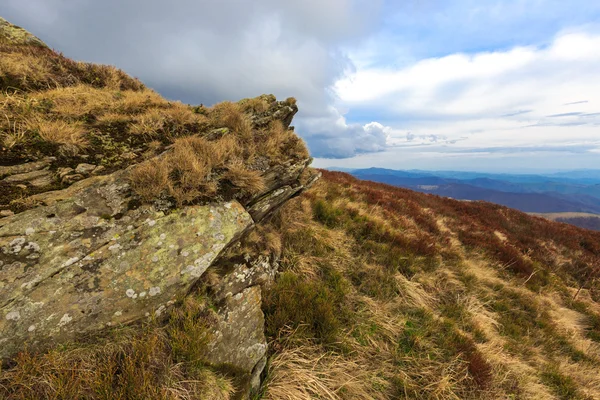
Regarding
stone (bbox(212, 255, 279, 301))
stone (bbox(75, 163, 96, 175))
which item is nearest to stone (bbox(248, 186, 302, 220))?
stone (bbox(212, 255, 279, 301))

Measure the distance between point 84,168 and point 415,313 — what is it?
7.50m

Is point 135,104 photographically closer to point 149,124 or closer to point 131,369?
point 149,124

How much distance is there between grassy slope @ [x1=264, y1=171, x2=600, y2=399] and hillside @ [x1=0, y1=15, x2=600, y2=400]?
41 millimetres

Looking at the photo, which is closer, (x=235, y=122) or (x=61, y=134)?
(x=61, y=134)

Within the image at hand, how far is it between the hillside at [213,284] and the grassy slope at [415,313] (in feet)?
0.14

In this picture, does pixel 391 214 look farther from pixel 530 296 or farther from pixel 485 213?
pixel 485 213

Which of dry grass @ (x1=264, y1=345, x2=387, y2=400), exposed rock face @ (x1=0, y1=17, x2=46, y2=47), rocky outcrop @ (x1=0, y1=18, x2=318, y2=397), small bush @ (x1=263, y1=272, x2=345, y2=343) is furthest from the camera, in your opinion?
exposed rock face @ (x1=0, y1=17, x2=46, y2=47)

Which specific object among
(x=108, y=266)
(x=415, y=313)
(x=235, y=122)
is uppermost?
(x=235, y=122)

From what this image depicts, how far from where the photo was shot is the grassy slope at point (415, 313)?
4461 mm

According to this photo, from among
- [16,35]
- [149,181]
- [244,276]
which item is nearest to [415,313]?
[244,276]

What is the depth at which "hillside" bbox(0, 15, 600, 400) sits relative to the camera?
3.24 meters

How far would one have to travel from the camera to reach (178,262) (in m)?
4.05

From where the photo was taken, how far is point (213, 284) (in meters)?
4.32

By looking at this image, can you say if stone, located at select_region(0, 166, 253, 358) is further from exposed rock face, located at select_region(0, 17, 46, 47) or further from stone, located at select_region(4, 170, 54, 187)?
exposed rock face, located at select_region(0, 17, 46, 47)
